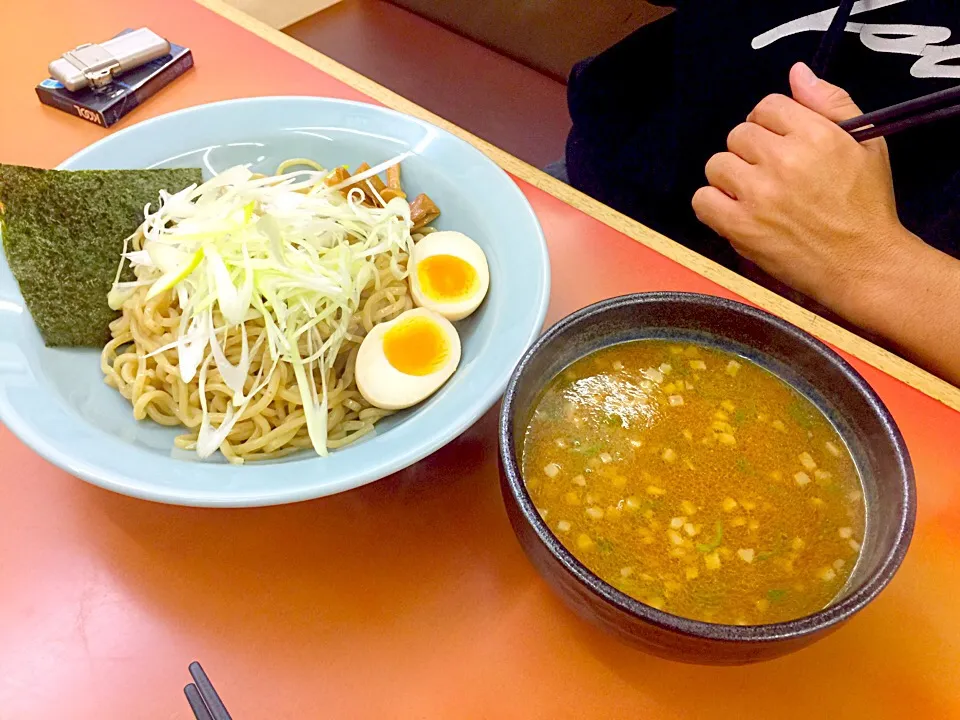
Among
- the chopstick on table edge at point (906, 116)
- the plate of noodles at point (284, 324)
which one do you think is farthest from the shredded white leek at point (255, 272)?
the chopstick on table edge at point (906, 116)

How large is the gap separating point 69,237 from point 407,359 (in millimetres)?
588

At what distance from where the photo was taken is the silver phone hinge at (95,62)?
5.23 feet

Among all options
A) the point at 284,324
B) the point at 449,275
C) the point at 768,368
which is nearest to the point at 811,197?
the point at 768,368

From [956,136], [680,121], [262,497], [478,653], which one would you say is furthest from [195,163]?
[956,136]

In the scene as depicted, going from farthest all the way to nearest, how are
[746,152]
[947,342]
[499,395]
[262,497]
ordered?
[746,152] → [947,342] → [499,395] → [262,497]

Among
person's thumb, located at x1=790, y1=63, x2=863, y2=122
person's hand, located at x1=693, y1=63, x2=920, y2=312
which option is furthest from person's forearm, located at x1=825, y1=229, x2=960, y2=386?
person's thumb, located at x1=790, y1=63, x2=863, y2=122

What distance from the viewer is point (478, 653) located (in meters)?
0.88

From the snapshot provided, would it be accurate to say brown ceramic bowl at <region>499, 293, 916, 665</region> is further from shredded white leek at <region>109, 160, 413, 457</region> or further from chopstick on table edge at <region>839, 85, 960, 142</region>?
chopstick on table edge at <region>839, 85, 960, 142</region>

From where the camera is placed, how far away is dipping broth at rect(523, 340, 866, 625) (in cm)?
79

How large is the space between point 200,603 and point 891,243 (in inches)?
53.2

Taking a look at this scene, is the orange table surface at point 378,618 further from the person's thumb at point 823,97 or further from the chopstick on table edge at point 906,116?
the person's thumb at point 823,97

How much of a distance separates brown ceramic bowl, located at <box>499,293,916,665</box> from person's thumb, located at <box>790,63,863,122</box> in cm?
80

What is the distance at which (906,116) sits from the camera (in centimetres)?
120

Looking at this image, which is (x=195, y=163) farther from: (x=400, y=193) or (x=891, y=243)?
(x=891, y=243)
